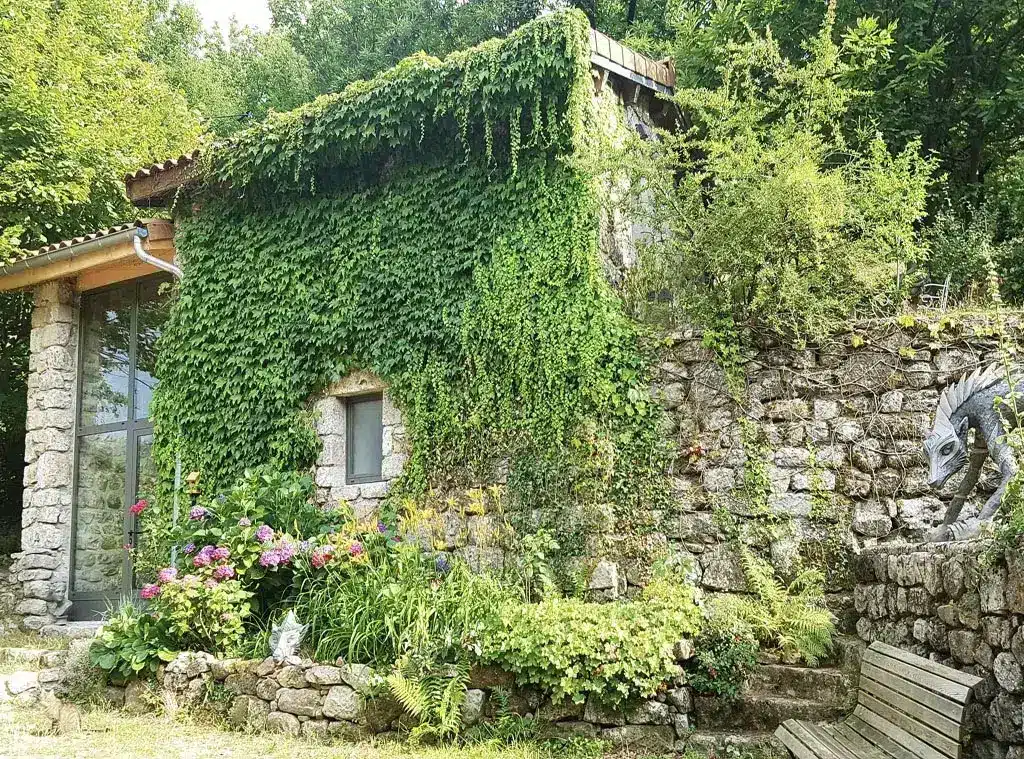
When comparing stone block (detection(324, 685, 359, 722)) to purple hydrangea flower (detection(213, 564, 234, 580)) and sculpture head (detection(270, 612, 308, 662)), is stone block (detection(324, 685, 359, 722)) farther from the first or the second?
purple hydrangea flower (detection(213, 564, 234, 580))

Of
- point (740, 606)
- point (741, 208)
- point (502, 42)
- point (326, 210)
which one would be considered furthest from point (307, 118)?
point (740, 606)

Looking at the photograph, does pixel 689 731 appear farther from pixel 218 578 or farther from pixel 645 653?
pixel 218 578

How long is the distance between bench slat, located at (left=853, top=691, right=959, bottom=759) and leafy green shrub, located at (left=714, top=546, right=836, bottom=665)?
992 millimetres

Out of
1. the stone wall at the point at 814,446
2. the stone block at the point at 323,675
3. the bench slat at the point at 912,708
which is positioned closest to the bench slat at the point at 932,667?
the bench slat at the point at 912,708

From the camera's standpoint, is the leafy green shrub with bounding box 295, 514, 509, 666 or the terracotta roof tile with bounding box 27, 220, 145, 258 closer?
the leafy green shrub with bounding box 295, 514, 509, 666

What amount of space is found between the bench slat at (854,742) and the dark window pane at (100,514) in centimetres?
820

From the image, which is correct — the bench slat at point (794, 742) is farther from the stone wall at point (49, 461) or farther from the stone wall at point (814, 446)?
the stone wall at point (49, 461)

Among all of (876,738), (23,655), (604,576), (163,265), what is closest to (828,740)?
(876,738)

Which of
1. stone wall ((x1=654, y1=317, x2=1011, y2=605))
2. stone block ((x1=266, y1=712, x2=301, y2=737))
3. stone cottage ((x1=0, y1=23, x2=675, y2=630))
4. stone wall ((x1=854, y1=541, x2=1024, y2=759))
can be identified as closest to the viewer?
stone wall ((x1=854, y1=541, x2=1024, y2=759))

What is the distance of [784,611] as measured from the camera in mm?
6125

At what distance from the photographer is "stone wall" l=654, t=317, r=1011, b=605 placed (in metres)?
6.80

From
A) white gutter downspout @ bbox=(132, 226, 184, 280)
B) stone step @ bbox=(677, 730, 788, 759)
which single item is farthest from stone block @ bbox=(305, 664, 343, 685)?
white gutter downspout @ bbox=(132, 226, 184, 280)

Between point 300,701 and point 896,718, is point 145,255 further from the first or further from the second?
point 896,718

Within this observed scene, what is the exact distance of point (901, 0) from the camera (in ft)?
33.6
